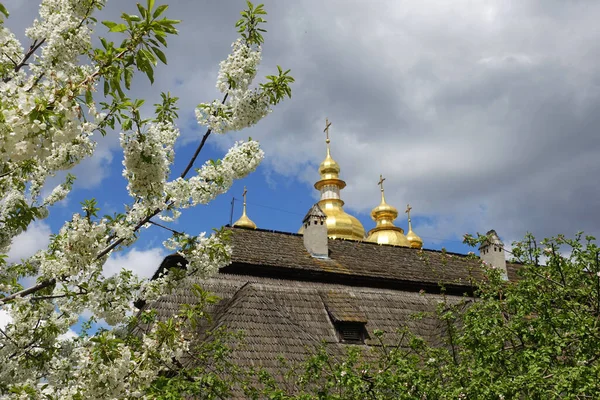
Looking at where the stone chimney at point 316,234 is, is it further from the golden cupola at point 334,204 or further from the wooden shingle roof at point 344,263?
the golden cupola at point 334,204

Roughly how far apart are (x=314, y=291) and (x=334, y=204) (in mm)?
18742

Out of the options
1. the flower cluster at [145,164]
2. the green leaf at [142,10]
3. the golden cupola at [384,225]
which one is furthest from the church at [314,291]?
the golden cupola at [384,225]

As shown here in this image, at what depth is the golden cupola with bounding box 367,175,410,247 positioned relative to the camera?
35.7m

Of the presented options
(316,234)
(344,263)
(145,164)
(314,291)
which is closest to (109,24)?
(145,164)

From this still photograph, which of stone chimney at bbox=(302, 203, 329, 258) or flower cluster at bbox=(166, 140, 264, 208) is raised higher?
stone chimney at bbox=(302, 203, 329, 258)

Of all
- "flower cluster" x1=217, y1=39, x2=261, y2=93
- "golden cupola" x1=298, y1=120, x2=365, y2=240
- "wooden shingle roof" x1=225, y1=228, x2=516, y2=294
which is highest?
"golden cupola" x1=298, y1=120, x2=365, y2=240

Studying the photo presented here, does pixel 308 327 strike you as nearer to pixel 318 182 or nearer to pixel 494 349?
pixel 494 349

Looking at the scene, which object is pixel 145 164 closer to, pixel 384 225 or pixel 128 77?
pixel 128 77

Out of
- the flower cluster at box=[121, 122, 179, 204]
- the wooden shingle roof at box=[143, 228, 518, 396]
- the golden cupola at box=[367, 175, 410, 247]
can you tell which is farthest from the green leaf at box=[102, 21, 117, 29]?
the golden cupola at box=[367, 175, 410, 247]

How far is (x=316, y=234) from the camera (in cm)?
1581

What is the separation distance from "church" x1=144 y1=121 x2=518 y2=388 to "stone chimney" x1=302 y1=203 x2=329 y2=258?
0.10ft

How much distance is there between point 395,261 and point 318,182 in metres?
17.0

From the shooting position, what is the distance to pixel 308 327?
42.1 ft

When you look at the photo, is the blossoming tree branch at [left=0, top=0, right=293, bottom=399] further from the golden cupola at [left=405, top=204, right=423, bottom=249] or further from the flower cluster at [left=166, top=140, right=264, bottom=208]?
the golden cupola at [left=405, top=204, right=423, bottom=249]
